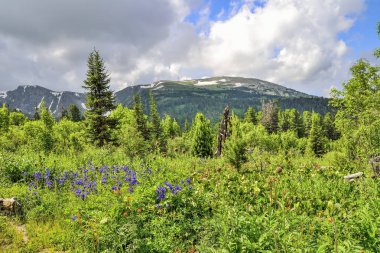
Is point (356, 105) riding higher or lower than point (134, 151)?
higher

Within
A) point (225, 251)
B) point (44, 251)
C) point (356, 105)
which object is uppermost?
point (356, 105)

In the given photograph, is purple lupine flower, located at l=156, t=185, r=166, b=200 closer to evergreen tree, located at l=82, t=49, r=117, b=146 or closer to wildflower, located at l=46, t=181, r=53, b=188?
wildflower, located at l=46, t=181, r=53, b=188

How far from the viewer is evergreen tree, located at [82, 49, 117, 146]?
24.6 meters

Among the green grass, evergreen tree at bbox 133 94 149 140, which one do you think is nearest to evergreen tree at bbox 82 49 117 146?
evergreen tree at bbox 133 94 149 140

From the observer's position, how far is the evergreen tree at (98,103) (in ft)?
80.8

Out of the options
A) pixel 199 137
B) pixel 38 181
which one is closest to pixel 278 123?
pixel 199 137

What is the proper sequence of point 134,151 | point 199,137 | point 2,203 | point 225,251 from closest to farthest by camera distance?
1. point 225,251
2. point 2,203
3. point 134,151
4. point 199,137

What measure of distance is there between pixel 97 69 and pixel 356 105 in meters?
26.5

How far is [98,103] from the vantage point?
2558cm

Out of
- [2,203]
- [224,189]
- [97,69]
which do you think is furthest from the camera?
[97,69]

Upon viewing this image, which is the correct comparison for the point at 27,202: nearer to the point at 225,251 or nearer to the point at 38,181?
the point at 38,181

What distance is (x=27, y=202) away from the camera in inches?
252

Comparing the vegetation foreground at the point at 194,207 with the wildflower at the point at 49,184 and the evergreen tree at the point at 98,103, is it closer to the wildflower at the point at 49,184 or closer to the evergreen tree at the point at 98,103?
the wildflower at the point at 49,184

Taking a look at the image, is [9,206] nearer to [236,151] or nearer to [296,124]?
[236,151]
